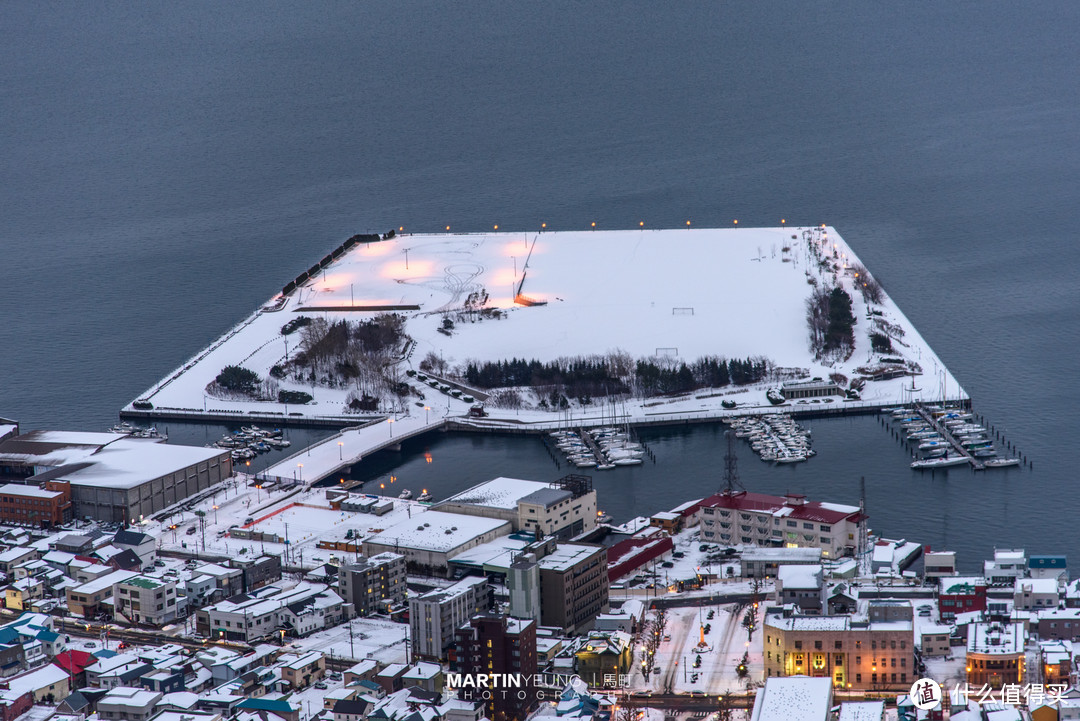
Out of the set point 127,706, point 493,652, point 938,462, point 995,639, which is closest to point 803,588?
point 995,639

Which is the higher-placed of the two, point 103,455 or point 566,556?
point 103,455

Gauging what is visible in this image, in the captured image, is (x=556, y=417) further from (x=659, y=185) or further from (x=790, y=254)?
(x=659, y=185)

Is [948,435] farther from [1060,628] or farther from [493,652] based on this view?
[493,652]

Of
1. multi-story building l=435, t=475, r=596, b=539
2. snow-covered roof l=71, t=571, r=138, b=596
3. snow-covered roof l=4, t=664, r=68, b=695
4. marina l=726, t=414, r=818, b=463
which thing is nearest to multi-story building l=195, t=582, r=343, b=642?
snow-covered roof l=71, t=571, r=138, b=596

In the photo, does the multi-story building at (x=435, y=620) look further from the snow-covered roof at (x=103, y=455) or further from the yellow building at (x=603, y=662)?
the snow-covered roof at (x=103, y=455)

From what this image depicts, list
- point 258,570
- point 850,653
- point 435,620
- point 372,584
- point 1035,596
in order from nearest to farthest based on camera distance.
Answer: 1. point 850,653
2. point 435,620
3. point 1035,596
4. point 372,584
5. point 258,570

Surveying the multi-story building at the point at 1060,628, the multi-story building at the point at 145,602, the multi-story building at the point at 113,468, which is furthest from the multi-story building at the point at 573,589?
the multi-story building at the point at 113,468

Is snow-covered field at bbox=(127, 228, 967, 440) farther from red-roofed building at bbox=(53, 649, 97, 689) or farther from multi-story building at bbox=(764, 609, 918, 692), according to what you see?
multi-story building at bbox=(764, 609, 918, 692)
